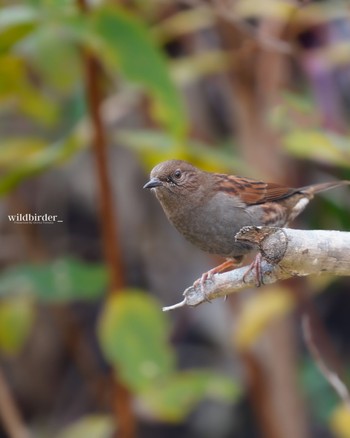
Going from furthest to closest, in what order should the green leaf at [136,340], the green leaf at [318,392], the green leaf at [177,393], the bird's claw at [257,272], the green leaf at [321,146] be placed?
the green leaf at [318,392] → the green leaf at [177,393] → the green leaf at [136,340] → the green leaf at [321,146] → the bird's claw at [257,272]

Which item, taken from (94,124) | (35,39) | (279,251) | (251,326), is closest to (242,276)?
(279,251)

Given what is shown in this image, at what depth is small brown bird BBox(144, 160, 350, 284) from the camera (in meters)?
3.86

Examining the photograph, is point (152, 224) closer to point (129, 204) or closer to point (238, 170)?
point (129, 204)

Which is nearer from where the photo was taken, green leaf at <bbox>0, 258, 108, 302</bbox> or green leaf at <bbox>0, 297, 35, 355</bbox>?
green leaf at <bbox>0, 258, 108, 302</bbox>

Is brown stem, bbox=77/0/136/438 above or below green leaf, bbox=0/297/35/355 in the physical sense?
above

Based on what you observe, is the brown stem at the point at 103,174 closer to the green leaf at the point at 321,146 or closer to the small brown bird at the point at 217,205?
the small brown bird at the point at 217,205

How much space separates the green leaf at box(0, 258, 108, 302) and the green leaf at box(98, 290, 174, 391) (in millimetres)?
235

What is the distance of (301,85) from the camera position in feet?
24.2

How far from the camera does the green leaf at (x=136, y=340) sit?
4867 millimetres

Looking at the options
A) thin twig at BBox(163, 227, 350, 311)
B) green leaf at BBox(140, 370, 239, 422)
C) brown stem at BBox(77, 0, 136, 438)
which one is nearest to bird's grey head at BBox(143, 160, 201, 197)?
brown stem at BBox(77, 0, 136, 438)

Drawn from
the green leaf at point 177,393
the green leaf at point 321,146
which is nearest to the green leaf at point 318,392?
the green leaf at point 177,393

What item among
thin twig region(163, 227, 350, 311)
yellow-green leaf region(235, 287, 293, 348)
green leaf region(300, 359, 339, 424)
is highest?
thin twig region(163, 227, 350, 311)

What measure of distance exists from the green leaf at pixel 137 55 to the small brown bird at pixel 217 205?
0.46 metres

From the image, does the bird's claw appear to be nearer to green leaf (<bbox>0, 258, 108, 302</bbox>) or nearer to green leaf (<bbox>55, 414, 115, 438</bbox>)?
green leaf (<bbox>0, 258, 108, 302</bbox>)
